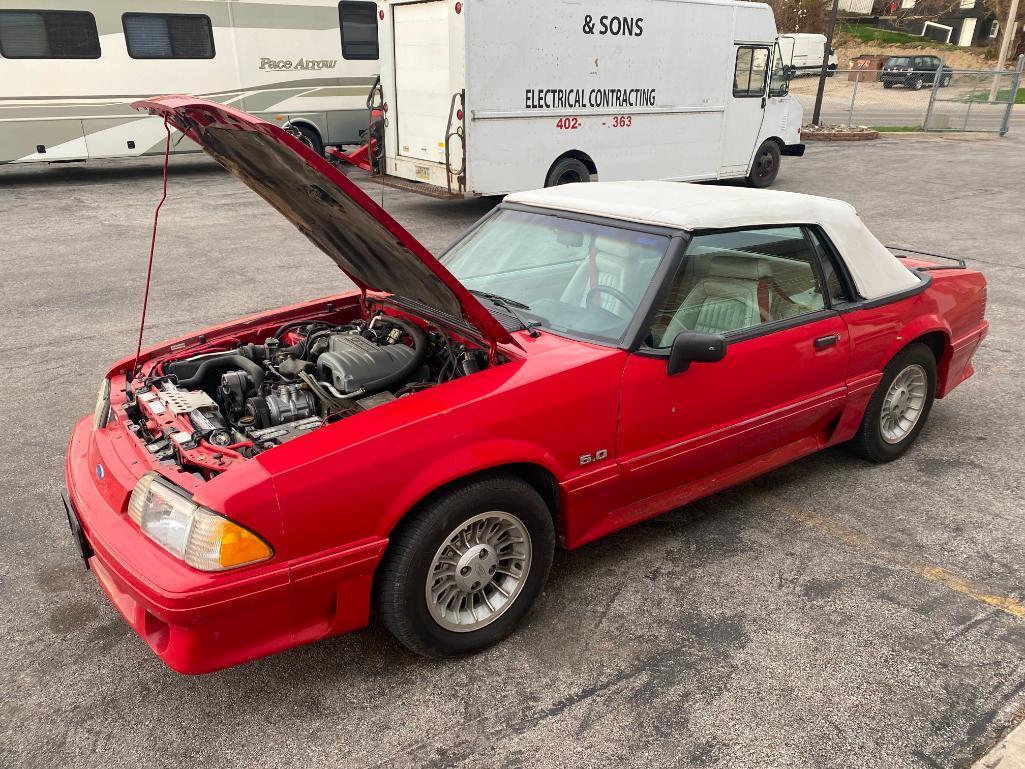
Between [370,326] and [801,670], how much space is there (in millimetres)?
2378

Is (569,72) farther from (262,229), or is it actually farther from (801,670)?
(801,670)

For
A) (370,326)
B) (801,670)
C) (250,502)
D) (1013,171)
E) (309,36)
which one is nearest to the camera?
(250,502)

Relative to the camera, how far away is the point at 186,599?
2303mm

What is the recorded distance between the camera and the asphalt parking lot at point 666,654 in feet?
8.41

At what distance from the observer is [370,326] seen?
3.76 m

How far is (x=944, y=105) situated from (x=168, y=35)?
21262 millimetres

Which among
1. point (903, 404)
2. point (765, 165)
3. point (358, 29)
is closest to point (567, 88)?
point (765, 165)

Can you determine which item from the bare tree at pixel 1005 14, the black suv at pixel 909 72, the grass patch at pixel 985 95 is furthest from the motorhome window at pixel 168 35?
the bare tree at pixel 1005 14

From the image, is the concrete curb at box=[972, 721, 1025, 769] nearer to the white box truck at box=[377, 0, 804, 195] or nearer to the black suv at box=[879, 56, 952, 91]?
the white box truck at box=[377, 0, 804, 195]

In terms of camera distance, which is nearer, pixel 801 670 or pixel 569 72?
pixel 801 670

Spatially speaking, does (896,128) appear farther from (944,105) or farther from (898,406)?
(898,406)

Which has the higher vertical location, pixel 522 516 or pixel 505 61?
pixel 505 61

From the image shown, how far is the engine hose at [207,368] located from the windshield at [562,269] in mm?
1090

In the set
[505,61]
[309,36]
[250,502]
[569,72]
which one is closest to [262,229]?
[505,61]
